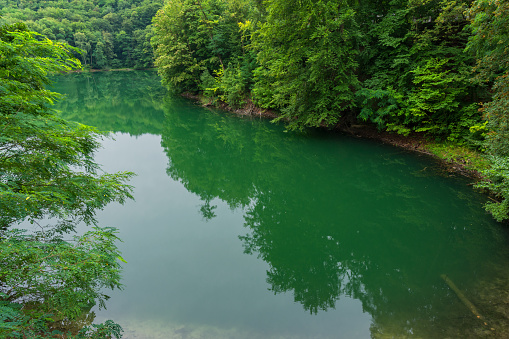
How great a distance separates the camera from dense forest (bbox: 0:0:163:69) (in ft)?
201

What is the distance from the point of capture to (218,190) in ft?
37.9

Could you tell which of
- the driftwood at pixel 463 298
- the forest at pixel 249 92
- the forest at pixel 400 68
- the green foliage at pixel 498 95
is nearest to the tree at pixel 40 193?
the forest at pixel 249 92

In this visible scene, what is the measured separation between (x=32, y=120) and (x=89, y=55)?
73.7 metres

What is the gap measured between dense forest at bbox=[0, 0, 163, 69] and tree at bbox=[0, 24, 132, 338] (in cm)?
6173

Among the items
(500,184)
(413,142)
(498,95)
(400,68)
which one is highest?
(400,68)

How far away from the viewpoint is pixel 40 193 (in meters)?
3.62

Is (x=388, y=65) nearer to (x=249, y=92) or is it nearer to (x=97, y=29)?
(x=249, y=92)

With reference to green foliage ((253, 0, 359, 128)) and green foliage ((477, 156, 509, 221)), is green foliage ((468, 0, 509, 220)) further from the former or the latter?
green foliage ((253, 0, 359, 128))

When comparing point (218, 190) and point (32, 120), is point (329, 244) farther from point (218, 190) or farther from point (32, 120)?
point (32, 120)

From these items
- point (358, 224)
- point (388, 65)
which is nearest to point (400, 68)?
point (388, 65)

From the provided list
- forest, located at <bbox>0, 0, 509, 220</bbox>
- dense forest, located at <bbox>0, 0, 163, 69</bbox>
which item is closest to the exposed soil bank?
forest, located at <bbox>0, 0, 509, 220</bbox>

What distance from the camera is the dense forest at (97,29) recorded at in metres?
61.2

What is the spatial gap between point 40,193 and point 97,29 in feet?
277

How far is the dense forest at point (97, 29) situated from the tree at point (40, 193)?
61.7 m
